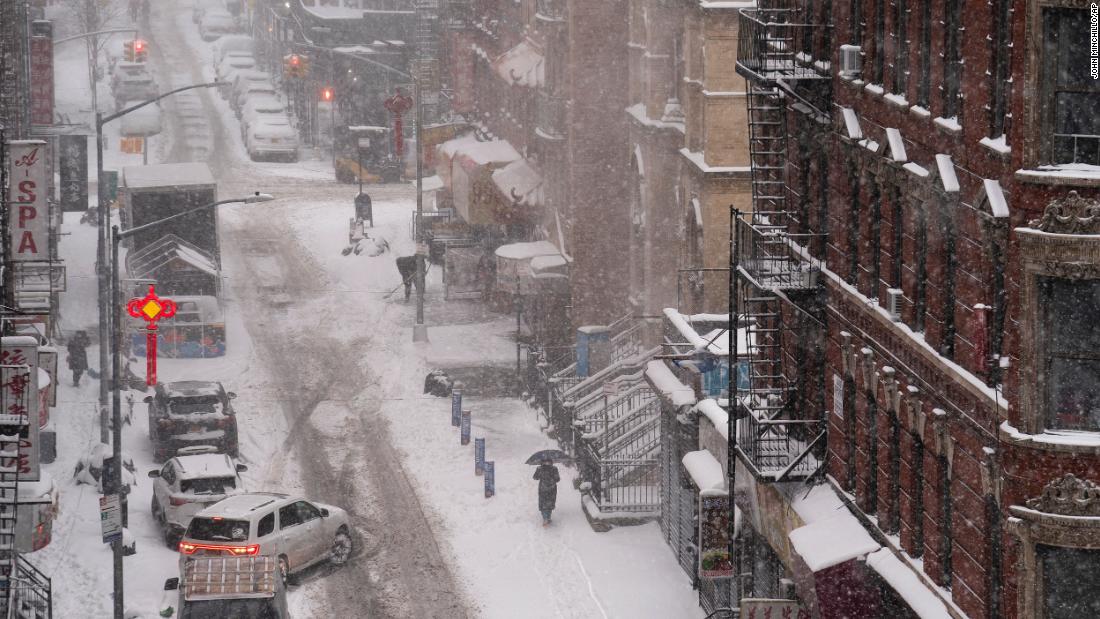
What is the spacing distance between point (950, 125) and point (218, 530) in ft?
51.0

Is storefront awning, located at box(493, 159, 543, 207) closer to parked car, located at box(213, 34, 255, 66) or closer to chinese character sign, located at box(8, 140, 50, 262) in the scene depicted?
chinese character sign, located at box(8, 140, 50, 262)

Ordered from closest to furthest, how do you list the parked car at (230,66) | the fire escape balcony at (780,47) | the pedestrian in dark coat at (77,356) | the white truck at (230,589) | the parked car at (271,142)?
the fire escape balcony at (780,47), the white truck at (230,589), the pedestrian in dark coat at (77,356), the parked car at (271,142), the parked car at (230,66)

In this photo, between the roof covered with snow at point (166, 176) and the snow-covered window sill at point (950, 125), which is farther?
the roof covered with snow at point (166, 176)

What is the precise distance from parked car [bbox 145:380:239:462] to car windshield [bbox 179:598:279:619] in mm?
12181

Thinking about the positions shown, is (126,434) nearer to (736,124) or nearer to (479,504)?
(479,504)

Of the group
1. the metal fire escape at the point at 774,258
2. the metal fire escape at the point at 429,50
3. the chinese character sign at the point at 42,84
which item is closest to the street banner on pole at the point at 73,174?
the chinese character sign at the point at 42,84

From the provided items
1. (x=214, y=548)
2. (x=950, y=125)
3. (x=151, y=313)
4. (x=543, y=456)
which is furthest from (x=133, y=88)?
(x=950, y=125)

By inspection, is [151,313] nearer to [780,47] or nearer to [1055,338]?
[780,47]

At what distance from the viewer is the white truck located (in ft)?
86.0

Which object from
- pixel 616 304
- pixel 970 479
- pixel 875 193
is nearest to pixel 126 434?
pixel 616 304

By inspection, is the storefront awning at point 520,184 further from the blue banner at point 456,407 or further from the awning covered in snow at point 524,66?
the blue banner at point 456,407

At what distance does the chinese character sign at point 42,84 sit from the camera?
61.7 meters

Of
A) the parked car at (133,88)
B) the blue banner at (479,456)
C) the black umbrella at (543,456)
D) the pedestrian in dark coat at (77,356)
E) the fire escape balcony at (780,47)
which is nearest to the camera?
the fire escape balcony at (780,47)

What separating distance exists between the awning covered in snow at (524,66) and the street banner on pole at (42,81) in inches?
745
